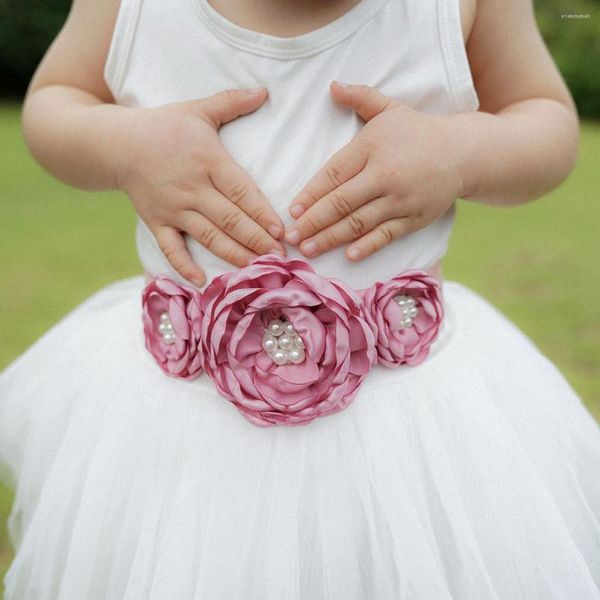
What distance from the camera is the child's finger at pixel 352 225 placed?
2.87ft

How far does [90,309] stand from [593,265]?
9.15 ft

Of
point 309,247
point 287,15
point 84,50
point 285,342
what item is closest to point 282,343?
point 285,342

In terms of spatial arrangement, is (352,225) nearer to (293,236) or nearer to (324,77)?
(293,236)

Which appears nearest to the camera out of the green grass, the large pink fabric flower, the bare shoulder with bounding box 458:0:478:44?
the large pink fabric flower

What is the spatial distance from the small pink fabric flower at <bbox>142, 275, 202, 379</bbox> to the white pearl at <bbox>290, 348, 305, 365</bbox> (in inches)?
4.2

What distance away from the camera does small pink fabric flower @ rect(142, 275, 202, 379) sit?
909mm

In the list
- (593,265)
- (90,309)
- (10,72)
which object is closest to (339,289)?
(90,309)

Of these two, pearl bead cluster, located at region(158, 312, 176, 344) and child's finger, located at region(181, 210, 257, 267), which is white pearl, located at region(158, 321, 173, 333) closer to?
pearl bead cluster, located at region(158, 312, 176, 344)

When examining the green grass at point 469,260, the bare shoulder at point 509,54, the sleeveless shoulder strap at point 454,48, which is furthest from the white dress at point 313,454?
the green grass at point 469,260

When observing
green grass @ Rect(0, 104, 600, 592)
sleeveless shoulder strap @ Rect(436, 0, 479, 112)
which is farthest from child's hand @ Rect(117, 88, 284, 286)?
green grass @ Rect(0, 104, 600, 592)

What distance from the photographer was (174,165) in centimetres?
90

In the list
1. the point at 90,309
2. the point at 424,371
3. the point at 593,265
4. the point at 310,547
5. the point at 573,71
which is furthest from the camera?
the point at 573,71

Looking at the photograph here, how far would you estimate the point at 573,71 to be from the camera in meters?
7.16

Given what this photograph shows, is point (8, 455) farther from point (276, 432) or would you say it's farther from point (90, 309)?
point (276, 432)
